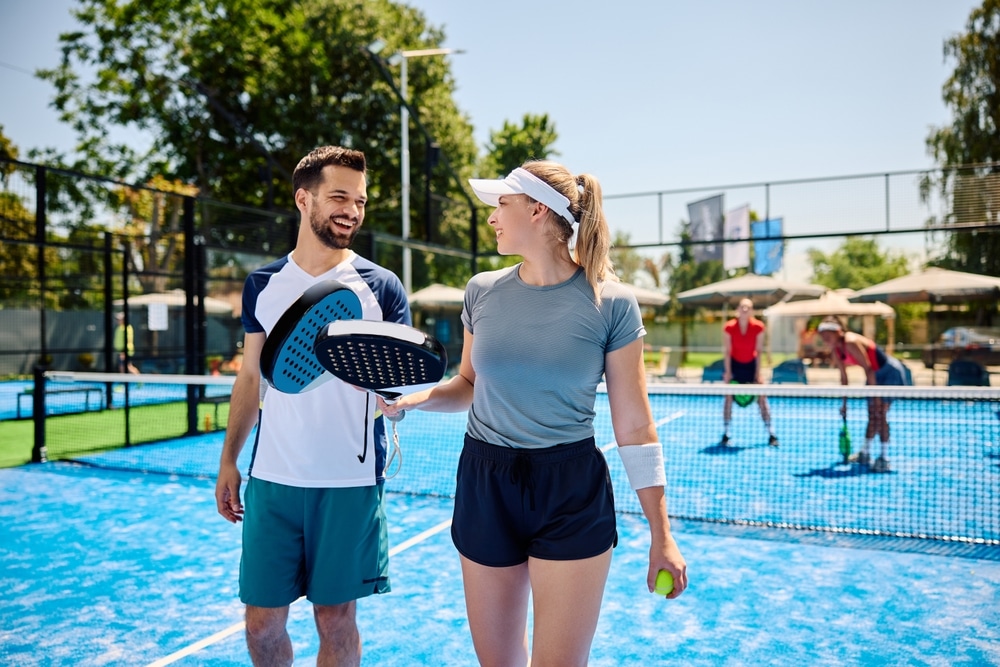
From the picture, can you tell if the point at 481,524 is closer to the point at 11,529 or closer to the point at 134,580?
the point at 134,580

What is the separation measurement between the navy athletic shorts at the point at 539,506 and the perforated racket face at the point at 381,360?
0.32 m

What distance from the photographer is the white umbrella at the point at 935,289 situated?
16406 millimetres

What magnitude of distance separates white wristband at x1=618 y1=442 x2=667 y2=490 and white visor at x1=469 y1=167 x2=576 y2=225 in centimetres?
69

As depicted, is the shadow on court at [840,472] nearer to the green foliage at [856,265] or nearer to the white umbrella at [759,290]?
the white umbrella at [759,290]

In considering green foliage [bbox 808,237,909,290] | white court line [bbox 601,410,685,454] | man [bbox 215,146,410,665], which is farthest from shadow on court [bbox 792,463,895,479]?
green foliage [bbox 808,237,909,290]

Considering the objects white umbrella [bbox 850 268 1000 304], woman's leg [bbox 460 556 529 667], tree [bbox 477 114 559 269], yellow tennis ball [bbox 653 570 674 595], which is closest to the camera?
yellow tennis ball [bbox 653 570 674 595]

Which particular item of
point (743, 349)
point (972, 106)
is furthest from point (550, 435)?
point (972, 106)

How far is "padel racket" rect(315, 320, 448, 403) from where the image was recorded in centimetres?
193

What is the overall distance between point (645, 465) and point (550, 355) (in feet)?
1.35

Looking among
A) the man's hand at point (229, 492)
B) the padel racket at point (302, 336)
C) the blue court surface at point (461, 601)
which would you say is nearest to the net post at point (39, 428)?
the blue court surface at point (461, 601)

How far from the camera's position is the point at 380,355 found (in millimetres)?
1981

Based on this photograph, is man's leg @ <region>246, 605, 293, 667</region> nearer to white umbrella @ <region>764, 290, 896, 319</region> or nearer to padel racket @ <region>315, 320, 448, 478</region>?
padel racket @ <region>315, 320, 448, 478</region>

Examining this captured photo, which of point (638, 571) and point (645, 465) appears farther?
point (638, 571)

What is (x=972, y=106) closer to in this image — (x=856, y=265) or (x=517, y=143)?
(x=517, y=143)
